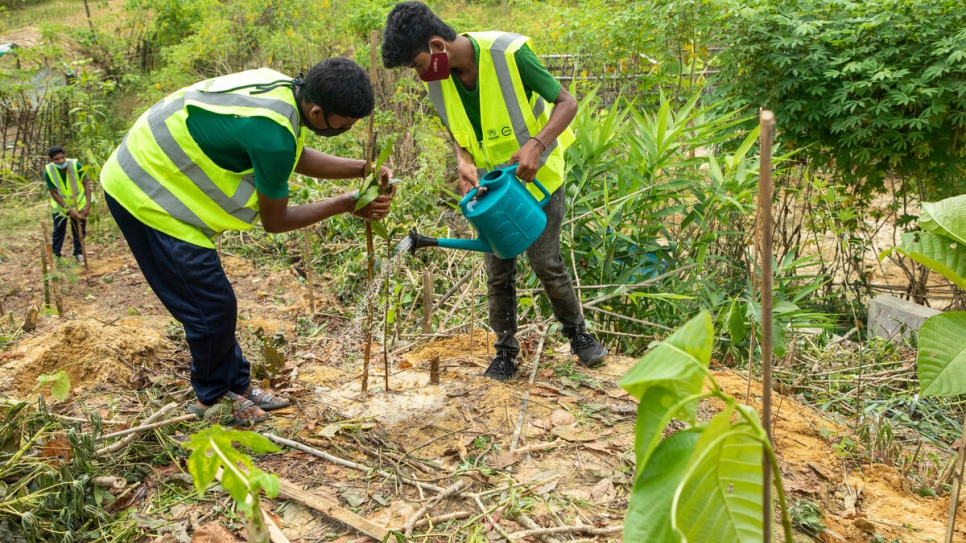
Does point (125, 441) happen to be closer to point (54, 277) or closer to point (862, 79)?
point (54, 277)

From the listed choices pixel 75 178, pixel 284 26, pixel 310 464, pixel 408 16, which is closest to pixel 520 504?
pixel 310 464

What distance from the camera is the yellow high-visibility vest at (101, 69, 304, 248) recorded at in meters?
2.20

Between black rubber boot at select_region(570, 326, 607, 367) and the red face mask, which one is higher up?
the red face mask

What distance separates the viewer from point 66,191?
268 inches

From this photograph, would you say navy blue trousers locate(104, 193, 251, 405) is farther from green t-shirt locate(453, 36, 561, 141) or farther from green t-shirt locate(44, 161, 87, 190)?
green t-shirt locate(44, 161, 87, 190)

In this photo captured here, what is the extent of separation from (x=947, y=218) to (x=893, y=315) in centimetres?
430

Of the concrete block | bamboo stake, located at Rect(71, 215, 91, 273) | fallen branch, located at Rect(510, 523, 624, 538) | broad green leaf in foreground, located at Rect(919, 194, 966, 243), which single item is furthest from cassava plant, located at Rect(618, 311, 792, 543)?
bamboo stake, located at Rect(71, 215, 91, 273)

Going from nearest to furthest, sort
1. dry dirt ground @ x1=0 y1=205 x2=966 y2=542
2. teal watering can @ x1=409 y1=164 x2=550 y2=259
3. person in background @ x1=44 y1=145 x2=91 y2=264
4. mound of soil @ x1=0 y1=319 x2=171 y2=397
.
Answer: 1. dry dirt ground @ x1=0 y1=205 x2=966 y2=542
2. teal watering can @ x1=409 y1=164 x2=550 y2=259
3. mound of soil @ x1=0 y1=319 x2=171 y2=397
4. person in background @ x1=44 y1=145 x2=91 y2=264

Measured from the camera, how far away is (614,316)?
11.6ft

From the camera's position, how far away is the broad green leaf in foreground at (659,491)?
2.53 ft

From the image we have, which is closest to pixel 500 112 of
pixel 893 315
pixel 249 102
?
pixel 249 102

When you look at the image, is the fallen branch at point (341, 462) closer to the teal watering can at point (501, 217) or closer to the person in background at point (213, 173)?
the person in background at point (213, 173)

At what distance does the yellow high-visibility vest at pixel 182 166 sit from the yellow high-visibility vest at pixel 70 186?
16.8 feet

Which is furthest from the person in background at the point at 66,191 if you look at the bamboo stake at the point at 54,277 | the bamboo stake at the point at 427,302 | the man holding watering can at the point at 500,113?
the man holding watering can at the point at 500,113
